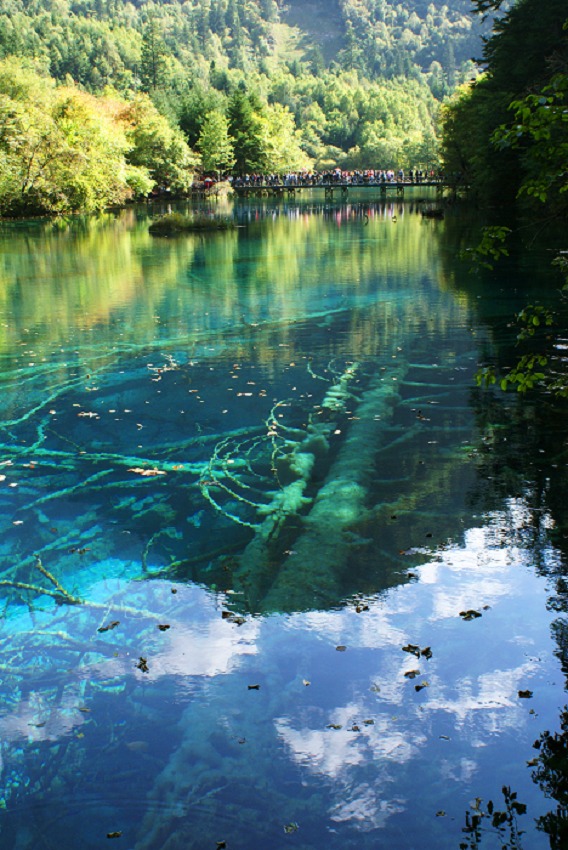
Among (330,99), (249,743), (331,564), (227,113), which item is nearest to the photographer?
(249,743)

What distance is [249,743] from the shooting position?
16.3 feet

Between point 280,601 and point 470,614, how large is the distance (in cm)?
156

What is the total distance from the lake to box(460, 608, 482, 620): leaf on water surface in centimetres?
2

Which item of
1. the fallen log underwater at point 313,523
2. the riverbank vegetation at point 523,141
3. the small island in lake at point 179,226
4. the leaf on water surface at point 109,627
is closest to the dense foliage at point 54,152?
the small island in lake at point 179,226

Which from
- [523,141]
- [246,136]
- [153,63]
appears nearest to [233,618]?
[523,141]

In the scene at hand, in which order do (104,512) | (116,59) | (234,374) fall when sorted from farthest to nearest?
(116,59), (234,374), (104,512)

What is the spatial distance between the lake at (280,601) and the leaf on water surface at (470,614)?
17mm

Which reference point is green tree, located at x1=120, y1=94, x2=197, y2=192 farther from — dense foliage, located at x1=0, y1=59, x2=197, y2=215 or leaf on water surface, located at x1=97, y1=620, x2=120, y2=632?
leaf on water surface, located at x1=97, y1=620, x2=120, y2=632

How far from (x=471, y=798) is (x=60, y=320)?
52.6 feet

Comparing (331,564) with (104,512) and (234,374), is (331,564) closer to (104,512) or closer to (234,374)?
(104,512)

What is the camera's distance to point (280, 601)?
6.58 meters

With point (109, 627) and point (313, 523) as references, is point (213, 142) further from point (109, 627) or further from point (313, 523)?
point (109, 627)

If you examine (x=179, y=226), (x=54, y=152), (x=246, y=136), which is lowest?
(x=179, y=226)

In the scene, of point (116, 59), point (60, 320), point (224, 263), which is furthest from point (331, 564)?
point (116, 59)
